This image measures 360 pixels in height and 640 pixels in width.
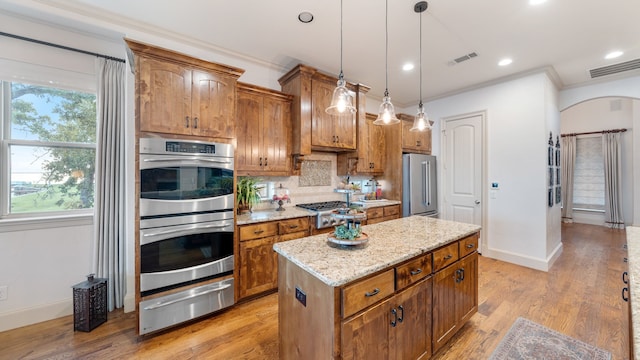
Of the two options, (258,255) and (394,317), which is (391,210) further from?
(394,317)

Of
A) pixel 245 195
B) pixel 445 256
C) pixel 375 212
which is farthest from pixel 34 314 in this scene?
pixel 375 212

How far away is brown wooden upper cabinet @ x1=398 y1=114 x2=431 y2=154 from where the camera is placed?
443cm

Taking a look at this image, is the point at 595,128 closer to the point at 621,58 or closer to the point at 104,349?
the point at 621,58

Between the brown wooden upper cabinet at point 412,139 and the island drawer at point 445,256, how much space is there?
274cm

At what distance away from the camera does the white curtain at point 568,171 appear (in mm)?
6562

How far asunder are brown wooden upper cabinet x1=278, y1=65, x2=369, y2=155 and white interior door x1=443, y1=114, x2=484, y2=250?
2229mm

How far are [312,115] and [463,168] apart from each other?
10.0ft

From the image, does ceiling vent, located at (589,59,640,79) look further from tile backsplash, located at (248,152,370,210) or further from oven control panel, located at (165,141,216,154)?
oven control panel, located at (165,141,216,154)

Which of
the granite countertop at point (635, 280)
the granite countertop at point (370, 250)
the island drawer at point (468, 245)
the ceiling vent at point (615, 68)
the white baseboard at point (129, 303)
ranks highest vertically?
the ceiling vent at point (615, 68)

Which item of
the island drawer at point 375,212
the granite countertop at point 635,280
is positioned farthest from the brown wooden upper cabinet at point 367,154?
the granite countertop at point 635,280

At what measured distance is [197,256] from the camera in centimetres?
230

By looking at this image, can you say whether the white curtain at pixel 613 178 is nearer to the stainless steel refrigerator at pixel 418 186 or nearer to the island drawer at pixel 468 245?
the stainless steel refrigerator at pixel 418 186

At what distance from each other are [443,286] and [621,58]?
4.14 meters

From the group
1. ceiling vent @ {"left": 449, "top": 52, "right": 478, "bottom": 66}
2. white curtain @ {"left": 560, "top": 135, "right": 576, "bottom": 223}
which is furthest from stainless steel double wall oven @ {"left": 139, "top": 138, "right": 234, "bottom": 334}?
white curtain @ {"left": 560, "top": 135, "right": 576, "bottom": 223}
